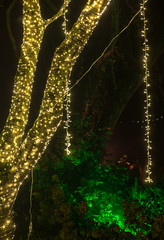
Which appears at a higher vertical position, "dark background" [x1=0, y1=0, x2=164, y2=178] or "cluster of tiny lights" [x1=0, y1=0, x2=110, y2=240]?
"dark background" [x1=0, y1=0, x2=164, y2=178]

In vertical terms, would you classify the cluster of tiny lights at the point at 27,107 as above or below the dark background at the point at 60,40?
below

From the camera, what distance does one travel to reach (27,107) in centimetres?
374

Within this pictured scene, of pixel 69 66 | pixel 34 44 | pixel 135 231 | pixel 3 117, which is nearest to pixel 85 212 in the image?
pixel 135 231

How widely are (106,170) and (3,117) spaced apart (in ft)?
10.1

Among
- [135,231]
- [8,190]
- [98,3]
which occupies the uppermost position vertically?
[98,3]

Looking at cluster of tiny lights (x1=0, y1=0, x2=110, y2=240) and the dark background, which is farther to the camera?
the dark background

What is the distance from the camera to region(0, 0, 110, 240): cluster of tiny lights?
3600 millimetres

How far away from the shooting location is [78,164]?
4.84 metres

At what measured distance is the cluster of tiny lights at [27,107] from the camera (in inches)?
142

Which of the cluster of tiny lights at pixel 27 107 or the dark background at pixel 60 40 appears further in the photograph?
the dark background at pixel 60 40

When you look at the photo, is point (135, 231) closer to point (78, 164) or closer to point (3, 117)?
point (78, 164)

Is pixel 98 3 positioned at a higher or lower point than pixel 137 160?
higher

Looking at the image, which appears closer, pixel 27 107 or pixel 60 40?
pixel 27 107

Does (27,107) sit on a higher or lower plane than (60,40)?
lower
